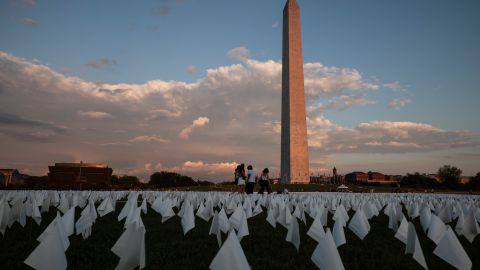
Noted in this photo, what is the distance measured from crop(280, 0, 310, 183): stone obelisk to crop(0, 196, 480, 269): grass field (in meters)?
36.1

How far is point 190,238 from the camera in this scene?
6340mm

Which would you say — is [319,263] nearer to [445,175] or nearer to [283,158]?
[283,158]

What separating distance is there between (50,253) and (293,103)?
41.4 meters

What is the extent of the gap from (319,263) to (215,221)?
2790 millimetres

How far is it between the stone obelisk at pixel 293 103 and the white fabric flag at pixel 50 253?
4078 centimetres

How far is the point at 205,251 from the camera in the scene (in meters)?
5.17

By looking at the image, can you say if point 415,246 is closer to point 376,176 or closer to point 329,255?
point 329,255

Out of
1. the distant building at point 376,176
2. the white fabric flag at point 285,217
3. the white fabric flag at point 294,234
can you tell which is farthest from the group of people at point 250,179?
the distant building at point 376,176

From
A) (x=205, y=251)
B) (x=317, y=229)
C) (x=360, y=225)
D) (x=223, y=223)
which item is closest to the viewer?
(x=317, y=229)

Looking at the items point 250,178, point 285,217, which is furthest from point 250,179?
point 285,217

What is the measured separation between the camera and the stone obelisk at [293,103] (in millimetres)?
43000

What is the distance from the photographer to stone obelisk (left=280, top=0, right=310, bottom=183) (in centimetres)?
4300

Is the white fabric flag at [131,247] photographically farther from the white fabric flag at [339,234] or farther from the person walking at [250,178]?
the person walking at [250,178]

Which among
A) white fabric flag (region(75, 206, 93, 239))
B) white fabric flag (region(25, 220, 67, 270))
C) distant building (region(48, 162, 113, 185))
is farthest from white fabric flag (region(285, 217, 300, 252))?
distant building (region(48, 162, 113, 185))
